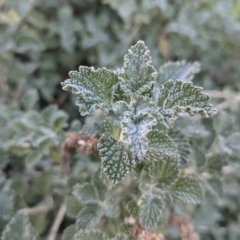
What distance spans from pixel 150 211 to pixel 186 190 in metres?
0.09

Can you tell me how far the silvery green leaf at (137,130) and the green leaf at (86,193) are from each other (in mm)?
232

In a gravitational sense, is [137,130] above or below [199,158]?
below

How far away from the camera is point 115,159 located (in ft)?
2.23

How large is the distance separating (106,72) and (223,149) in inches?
14.7

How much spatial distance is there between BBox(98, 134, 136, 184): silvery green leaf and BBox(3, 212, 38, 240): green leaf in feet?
1.00

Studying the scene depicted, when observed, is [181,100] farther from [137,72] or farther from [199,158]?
[199,158]

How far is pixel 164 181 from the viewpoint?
0.85 m

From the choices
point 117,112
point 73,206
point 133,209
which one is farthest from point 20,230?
point 117,112

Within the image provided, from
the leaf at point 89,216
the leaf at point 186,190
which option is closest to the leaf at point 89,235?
the leaf at point 89,216

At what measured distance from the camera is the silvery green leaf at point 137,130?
648 millimetres

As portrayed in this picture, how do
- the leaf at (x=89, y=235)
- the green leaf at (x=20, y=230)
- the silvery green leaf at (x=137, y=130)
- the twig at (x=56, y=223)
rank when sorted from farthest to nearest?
the twig at (x=56, y=223), the green leaf at (x=20, y=230), the leaf at (x=89, y=235), the silvery green leaf at (x=137, y=130)

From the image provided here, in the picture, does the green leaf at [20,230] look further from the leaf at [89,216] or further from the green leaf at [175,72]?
the green leaf at [175,72]

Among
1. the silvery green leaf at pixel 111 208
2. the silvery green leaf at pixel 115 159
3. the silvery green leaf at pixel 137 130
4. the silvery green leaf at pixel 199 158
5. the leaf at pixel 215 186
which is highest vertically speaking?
the silvery green leaf at pixel 199 158

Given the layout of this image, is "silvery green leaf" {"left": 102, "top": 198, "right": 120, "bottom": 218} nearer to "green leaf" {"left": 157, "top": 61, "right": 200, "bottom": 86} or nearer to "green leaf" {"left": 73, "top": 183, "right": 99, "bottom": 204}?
"green leaf" {"left": 73, "top": 183, "right": 99, "bottom": 204}
